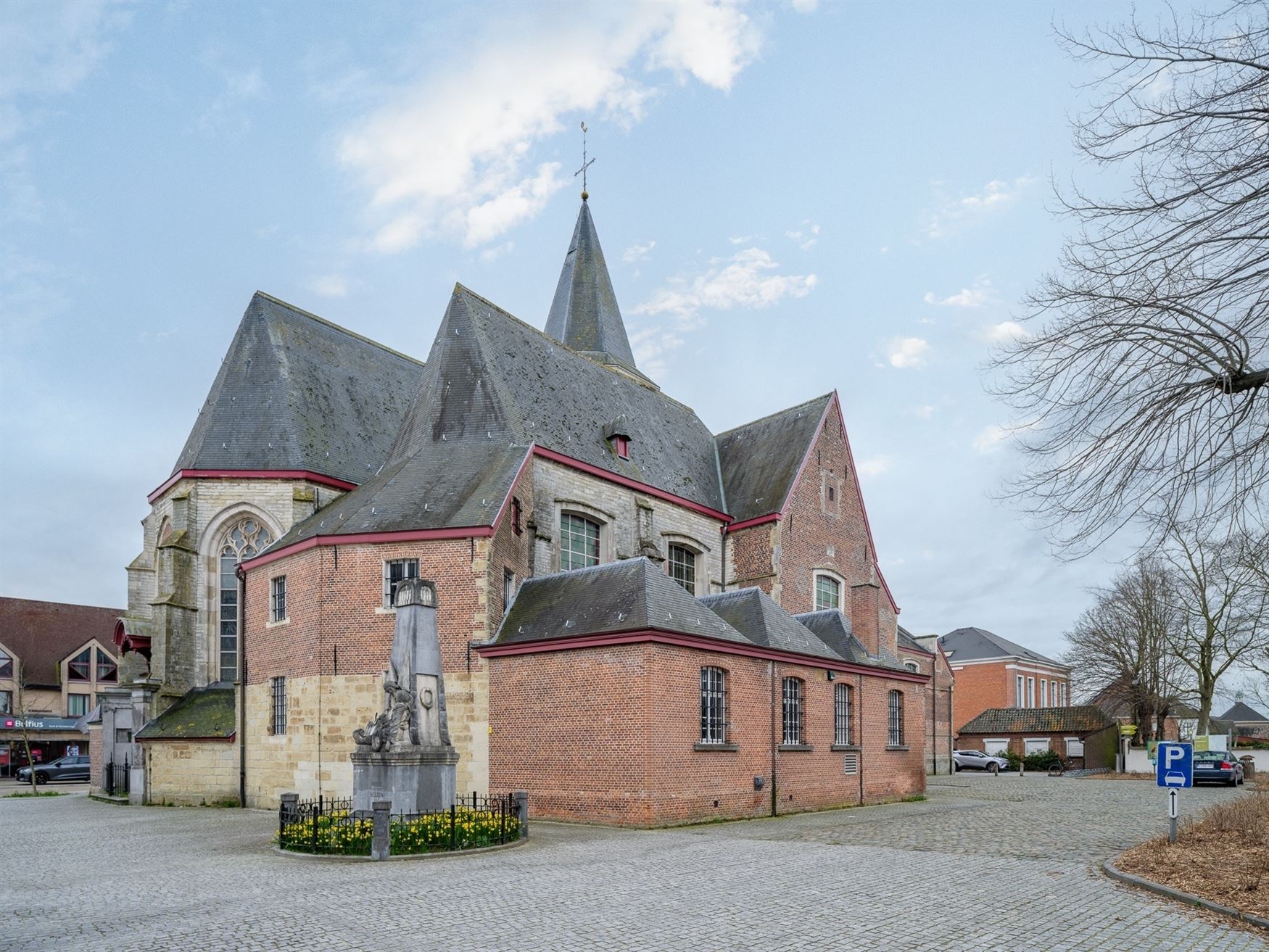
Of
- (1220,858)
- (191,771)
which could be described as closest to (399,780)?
(1220,858)

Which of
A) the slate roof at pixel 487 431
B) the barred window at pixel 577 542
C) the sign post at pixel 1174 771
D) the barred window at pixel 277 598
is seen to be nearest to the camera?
the sign post at pixel 1174 771

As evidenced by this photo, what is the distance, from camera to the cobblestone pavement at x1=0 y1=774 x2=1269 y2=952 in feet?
24.9

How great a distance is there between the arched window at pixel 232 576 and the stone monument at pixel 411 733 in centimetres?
1190

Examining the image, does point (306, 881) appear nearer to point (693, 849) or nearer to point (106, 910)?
point (106, 910)

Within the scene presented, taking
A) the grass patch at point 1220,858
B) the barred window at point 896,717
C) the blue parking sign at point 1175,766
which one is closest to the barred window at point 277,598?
the barred window at point 896,717

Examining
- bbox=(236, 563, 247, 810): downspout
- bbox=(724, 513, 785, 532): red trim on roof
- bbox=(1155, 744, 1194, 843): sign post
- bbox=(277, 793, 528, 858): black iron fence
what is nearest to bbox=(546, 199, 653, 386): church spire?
bbox=(724, 513, 785, 532): red trim on roof

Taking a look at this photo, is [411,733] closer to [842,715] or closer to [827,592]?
[842,715]

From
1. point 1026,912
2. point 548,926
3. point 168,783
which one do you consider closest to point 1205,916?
point 1026,912

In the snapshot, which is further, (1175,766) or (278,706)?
(278,706)

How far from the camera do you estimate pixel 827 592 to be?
2919cm

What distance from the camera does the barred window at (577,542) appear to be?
22.9m

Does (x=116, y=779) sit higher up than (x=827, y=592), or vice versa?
(x=827, y=592)

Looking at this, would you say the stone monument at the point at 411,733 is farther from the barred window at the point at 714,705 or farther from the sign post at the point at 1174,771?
the sign post at the point at 1174,771

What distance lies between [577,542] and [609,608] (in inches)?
239
